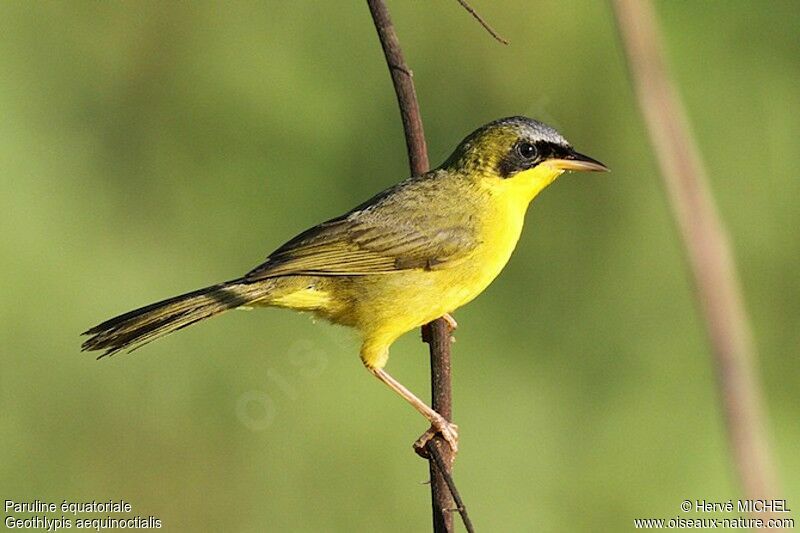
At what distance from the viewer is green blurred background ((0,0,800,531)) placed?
4.48 metres

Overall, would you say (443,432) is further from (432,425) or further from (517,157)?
(517,157)

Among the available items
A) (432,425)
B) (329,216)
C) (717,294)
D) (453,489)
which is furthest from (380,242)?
(717,294)

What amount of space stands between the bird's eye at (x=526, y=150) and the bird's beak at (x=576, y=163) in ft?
0.25

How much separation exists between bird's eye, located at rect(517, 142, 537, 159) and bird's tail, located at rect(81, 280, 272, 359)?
981 millimetres

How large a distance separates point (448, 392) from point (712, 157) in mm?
2598

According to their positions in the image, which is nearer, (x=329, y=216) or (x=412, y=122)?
(x=412, y=122)

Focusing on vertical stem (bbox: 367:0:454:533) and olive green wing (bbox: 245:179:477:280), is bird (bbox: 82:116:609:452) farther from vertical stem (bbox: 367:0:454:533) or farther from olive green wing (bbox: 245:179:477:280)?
vertical stem (bbox: 367:0:454:533)

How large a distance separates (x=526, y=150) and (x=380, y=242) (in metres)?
0.59

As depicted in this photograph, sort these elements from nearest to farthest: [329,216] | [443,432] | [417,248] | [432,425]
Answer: [443,432] < [432,425] < [417,248] < [329,216]

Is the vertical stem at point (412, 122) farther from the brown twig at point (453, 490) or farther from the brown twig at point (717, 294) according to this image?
the brown twig at point (717, 294)

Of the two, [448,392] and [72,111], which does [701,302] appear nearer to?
[448,392]

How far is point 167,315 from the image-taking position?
337 cm

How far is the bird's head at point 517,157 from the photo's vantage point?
3.75 m

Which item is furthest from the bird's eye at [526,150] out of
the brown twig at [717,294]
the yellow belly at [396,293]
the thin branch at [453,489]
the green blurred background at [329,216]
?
the brown twig at [717,294]
